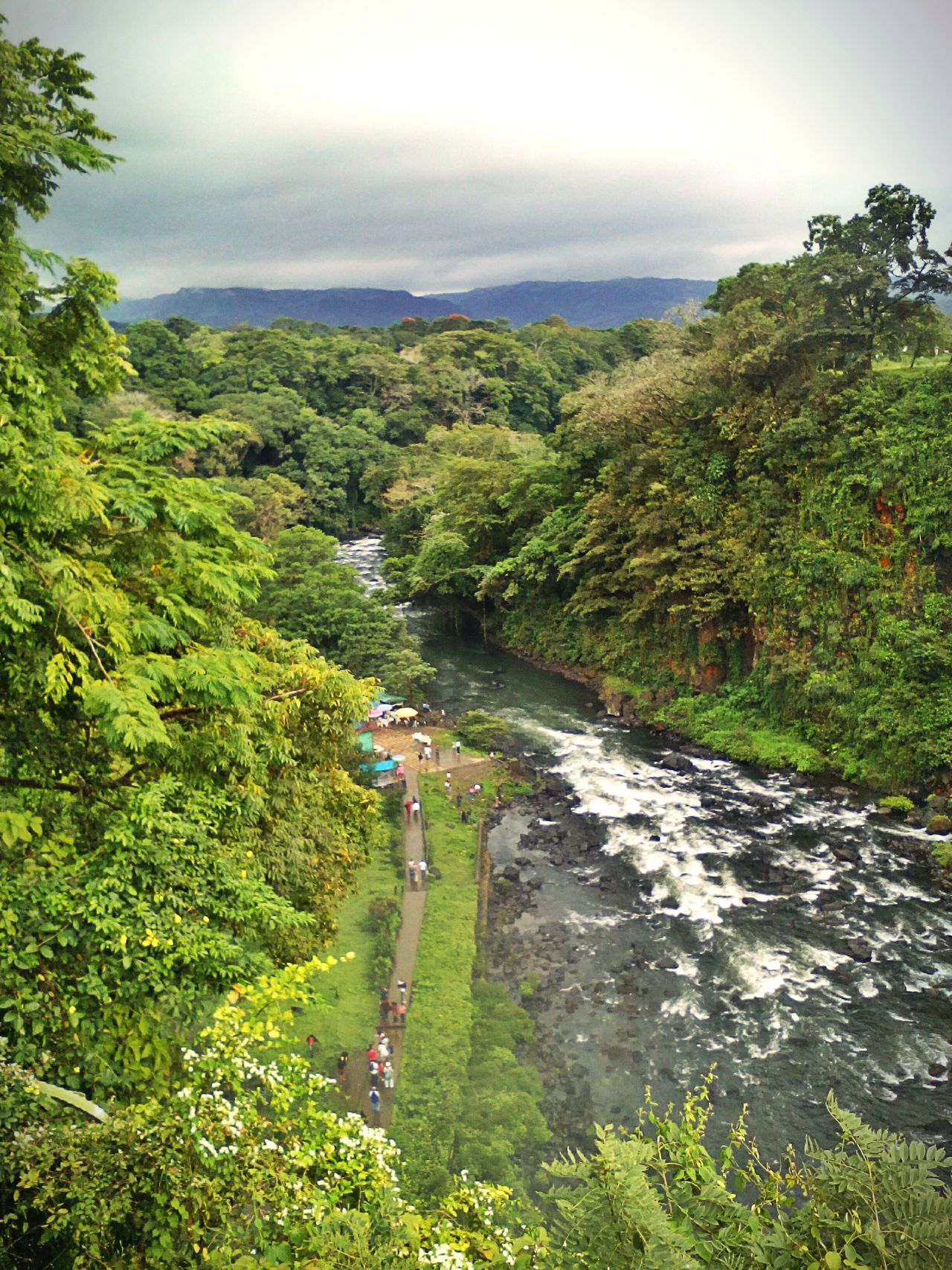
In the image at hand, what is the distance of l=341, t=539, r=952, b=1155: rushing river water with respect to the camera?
47.5 feet

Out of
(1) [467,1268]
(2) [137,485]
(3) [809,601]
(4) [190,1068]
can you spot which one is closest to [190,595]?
(2) [137,485]

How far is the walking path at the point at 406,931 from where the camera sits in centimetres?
1366

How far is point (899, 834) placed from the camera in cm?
2200

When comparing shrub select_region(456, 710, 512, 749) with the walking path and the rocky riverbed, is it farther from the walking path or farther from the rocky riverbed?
the rocky riverbed

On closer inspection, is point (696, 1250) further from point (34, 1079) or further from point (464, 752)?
point (464, 752)

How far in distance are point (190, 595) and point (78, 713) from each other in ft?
5.58

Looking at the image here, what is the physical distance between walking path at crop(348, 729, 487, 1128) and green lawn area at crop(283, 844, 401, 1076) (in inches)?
9.2

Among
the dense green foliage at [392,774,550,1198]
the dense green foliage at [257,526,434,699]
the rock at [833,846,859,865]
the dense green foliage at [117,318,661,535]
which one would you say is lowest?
the dense green foliage at [392,774,550,1198]

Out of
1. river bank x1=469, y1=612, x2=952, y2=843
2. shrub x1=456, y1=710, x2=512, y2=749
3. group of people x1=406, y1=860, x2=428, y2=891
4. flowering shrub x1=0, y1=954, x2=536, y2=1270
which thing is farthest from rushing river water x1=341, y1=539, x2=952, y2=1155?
flowering shrub x1=0, y1=954, x2=536, y2=1270

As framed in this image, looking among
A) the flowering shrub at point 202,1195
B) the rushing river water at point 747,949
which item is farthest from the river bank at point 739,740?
the flowering shrub at point 202,1195

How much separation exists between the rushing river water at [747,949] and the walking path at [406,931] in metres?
2.27

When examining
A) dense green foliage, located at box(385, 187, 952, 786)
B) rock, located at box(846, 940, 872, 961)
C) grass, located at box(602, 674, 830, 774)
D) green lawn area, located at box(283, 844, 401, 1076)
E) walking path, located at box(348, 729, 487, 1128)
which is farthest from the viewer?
grass, located at box(602, 674, 830, 774)

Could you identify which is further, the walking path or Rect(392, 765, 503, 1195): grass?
the walking path

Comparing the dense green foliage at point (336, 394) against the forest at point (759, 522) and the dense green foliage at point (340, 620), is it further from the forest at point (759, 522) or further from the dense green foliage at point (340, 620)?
the dense green foliage at point (340, 620)
